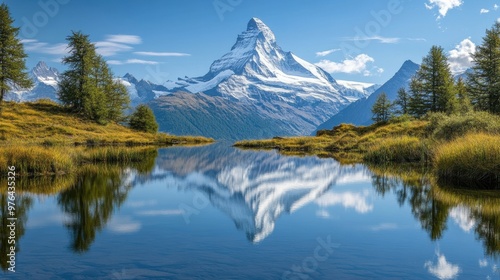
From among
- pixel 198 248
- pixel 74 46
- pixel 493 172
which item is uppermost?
pixel 74 46

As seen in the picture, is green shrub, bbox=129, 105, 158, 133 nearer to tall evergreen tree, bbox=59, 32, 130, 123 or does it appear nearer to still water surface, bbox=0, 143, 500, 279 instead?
tall evergreen tree, bbox=59, 32, 130, 123

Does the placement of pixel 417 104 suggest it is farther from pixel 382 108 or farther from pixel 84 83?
pixel 84 83

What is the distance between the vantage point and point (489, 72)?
7450 centimetres

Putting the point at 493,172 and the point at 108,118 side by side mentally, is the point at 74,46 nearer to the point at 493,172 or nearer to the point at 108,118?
the point at 108,118

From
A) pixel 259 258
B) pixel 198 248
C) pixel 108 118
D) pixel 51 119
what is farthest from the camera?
pixel 108 118

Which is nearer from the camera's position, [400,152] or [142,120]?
[400,152]

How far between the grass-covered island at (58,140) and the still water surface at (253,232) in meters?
3.00

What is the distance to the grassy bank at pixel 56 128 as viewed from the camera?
7062 cm

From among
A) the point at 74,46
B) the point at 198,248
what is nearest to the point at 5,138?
the point at 74,46

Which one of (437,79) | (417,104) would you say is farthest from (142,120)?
(437,79)

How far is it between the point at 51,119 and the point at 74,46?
685 inches

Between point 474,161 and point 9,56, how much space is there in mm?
83996

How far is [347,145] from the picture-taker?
7412cm

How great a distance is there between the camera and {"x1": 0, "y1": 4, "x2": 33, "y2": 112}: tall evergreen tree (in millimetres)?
81625
